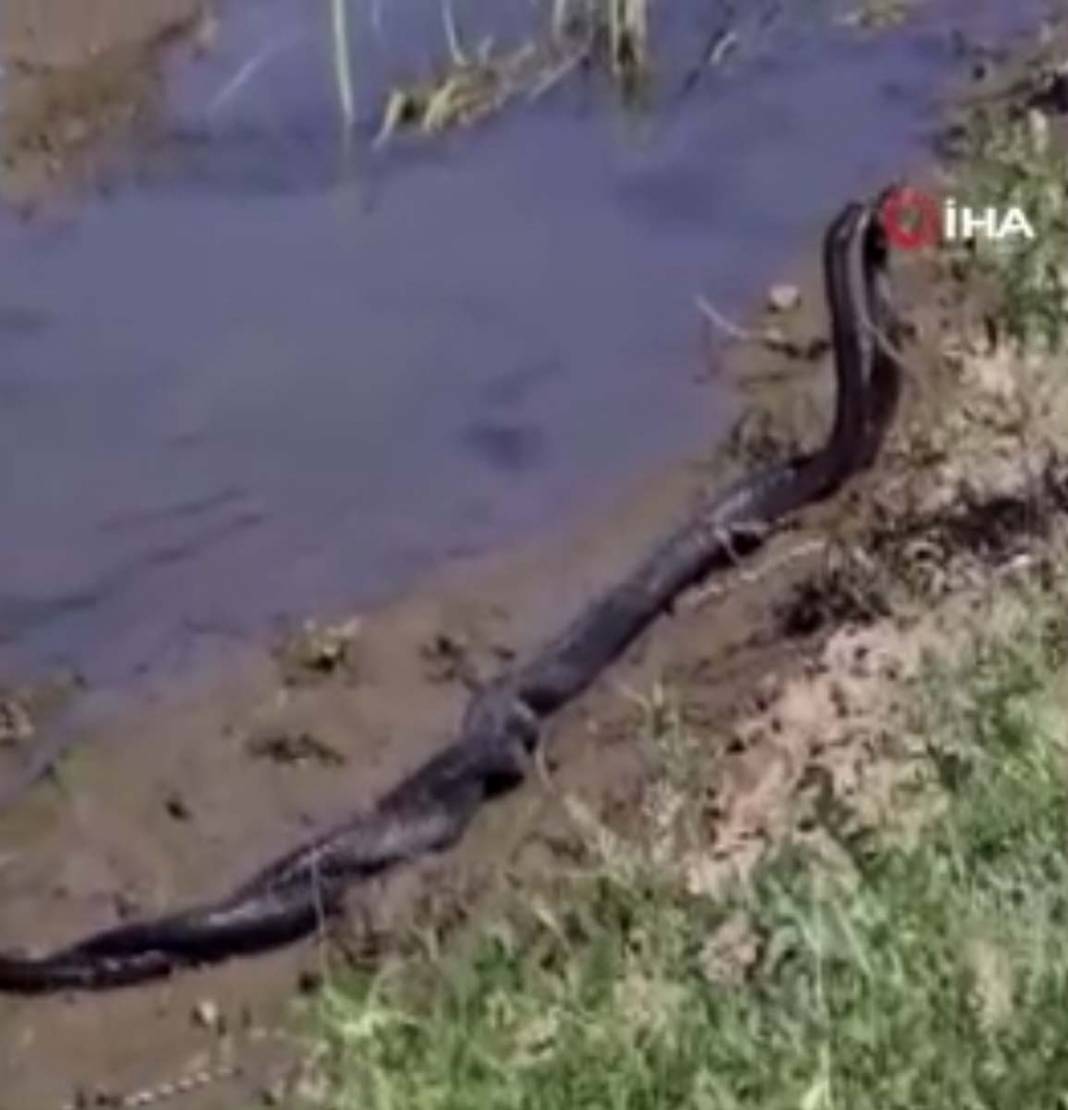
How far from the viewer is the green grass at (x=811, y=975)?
3.80m

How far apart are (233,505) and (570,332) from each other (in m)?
0.87

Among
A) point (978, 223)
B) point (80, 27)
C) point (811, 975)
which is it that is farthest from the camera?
point (80, 27)

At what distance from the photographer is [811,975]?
160 inches

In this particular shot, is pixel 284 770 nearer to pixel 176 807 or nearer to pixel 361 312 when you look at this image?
pixel 176 807

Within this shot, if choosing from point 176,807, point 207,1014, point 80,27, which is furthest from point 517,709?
point 80,27

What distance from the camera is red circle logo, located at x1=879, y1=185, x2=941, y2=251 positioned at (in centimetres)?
709

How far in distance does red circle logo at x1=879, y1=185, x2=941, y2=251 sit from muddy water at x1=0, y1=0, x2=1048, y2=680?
28 centimetres

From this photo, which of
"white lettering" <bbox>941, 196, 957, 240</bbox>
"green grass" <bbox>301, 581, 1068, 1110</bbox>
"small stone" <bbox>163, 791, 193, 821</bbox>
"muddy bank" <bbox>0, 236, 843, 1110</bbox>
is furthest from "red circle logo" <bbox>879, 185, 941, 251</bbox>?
"green grass" <bbox>301, 581, 1068, 1110</bbox>

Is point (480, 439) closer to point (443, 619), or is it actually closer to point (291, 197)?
point (443, 619)

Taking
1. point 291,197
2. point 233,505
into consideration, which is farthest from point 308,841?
point 291,197

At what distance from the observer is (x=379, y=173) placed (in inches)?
309

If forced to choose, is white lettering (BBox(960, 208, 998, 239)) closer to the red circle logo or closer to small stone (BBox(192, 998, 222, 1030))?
the red circle logo

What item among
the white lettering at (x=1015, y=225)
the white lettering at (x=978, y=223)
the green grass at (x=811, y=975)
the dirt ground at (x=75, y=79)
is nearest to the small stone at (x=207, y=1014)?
the green grass at (x=811, y=975)

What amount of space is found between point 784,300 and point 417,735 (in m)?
1.74
